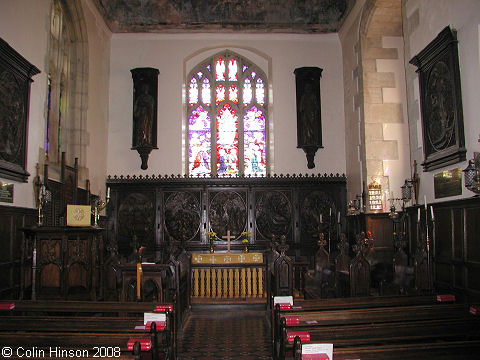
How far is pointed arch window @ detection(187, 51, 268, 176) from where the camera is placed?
558 inches

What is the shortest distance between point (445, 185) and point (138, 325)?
5.38 meters

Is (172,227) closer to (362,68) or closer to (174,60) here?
(174,60)

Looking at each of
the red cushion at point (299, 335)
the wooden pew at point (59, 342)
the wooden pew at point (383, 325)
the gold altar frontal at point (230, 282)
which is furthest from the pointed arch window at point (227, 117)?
the wooden pew at point (59, 342)

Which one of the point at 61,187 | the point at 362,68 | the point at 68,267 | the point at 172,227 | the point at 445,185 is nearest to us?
the point at 68,267

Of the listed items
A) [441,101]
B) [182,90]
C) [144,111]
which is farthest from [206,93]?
[441,101]

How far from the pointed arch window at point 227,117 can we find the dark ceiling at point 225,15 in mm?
1172

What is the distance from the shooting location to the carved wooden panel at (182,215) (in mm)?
13242

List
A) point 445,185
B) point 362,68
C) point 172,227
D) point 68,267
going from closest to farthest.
Answer: 1. point 68,267
2. point 445,185
3. point 362,68
4. point 172,227

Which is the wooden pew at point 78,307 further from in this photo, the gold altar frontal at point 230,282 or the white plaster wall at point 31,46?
the gold altar frontal at point 230,282

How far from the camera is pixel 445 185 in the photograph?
23.5 ft

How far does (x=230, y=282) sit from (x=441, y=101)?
16.3 ft

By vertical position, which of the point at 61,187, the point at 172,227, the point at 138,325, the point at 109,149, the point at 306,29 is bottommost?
the point at 138,325

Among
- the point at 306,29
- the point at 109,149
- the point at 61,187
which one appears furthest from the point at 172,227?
the point at 306,29

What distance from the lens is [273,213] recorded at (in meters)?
13.4
